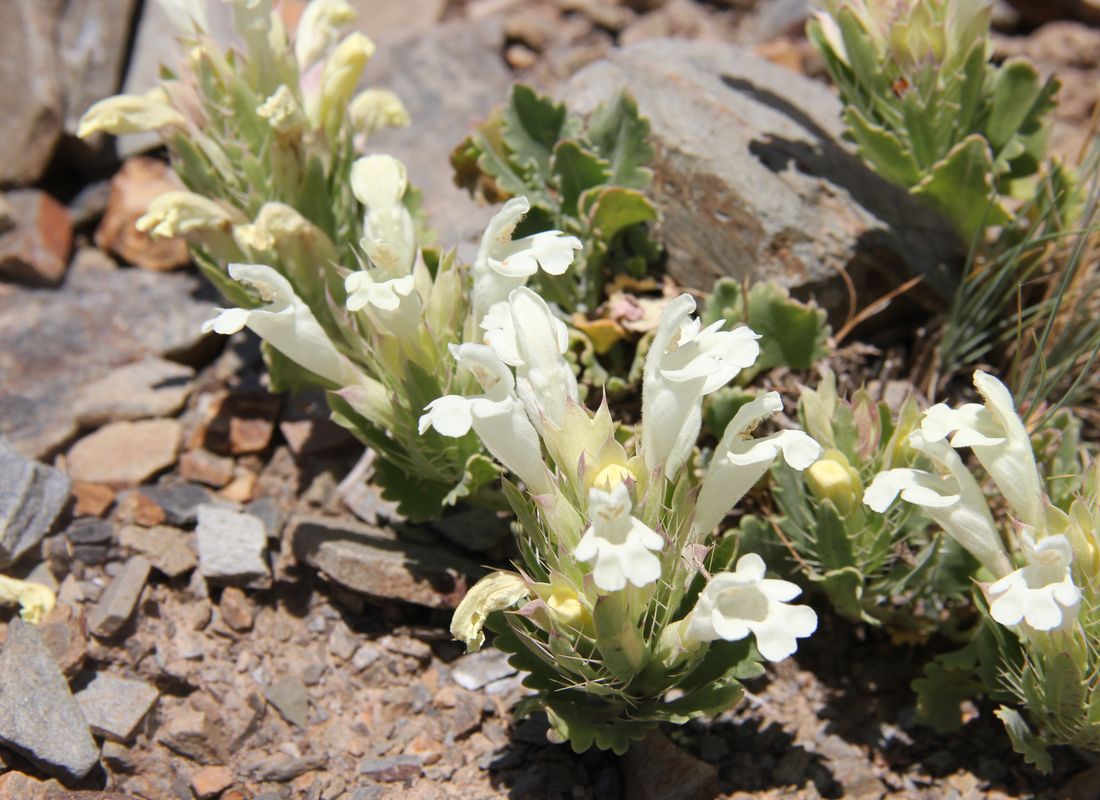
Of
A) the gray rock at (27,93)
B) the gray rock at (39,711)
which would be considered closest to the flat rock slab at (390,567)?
the gray rock at (39,711)

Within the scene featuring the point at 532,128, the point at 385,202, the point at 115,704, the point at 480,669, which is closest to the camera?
the point at 115,704

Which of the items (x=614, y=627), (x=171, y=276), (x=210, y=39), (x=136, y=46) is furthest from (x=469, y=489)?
(x=136, y=46)

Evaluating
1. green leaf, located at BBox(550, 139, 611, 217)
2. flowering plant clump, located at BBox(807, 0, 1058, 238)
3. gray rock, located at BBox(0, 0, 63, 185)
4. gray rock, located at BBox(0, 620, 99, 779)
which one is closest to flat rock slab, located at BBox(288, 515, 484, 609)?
gray rock, located at BBox(0, 620, 99, 779)

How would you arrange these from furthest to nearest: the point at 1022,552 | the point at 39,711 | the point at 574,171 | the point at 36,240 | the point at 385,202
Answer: the point at 36,240 → the point at 574,171 → the point at 385,202 → the point at 39,711 → the point at 1022,552

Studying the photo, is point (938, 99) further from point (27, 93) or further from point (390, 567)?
point (27, 93)

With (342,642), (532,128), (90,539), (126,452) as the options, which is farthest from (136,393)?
(532,128)

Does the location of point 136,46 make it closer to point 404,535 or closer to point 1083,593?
point 404,535
